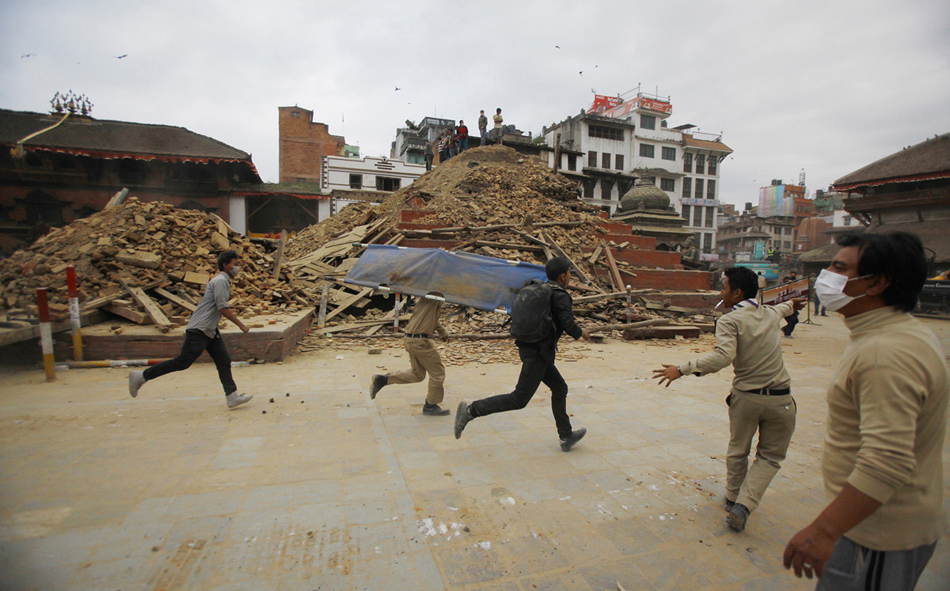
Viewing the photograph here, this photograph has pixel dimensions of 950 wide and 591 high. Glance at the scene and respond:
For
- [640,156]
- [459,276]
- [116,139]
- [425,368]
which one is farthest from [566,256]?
[640,156]

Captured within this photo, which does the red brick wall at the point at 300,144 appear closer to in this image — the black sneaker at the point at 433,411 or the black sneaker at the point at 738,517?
the black sneaker at the point at 433,411

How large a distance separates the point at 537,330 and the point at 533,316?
120 millimetres

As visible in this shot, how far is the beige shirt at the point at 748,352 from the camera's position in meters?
2.92

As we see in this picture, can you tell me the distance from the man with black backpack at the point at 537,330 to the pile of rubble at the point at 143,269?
5.94 meters

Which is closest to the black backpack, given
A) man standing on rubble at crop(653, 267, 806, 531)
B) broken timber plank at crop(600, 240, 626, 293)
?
man standing on rubble at crop(653, 267, 806, 531)

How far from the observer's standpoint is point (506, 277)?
482cm

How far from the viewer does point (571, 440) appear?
4.12 m

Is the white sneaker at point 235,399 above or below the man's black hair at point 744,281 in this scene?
below

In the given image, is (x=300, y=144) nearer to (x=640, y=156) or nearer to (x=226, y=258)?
(x=640, y=156)

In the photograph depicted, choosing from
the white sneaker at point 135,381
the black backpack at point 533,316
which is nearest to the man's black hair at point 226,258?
the white sneaker at point 135,381

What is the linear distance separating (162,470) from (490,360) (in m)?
5.33

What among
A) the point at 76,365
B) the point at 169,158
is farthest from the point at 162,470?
the point at 169,158

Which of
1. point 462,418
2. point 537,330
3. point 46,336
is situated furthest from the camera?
point 46,336

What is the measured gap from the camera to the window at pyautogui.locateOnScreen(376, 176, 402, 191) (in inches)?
1209
